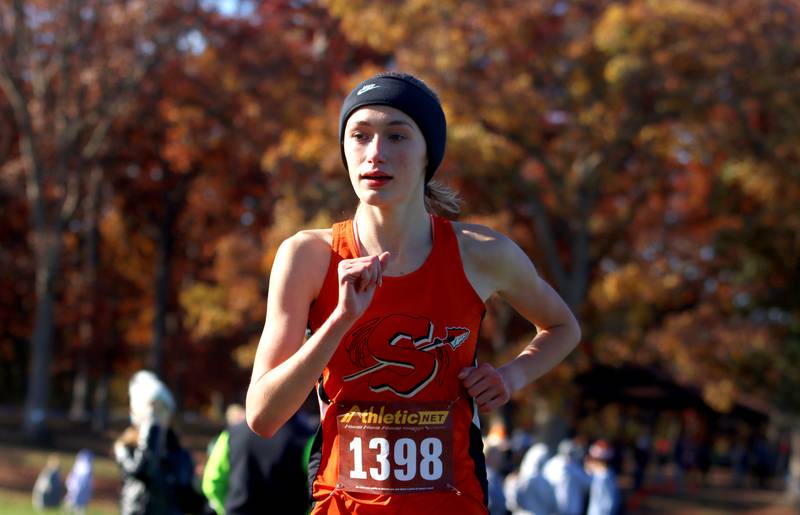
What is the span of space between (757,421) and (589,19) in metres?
20.0

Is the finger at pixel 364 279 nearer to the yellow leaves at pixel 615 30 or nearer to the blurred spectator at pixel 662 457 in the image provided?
the yellow leaves at pixel 615 30

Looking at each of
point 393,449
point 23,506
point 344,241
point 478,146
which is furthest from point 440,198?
point 23,506

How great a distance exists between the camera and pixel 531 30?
1962 cm

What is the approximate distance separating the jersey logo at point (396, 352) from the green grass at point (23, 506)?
16.1 meters

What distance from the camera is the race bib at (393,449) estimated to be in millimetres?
2762

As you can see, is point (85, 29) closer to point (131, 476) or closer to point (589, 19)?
point (589, 19)

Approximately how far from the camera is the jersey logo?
2754 mm

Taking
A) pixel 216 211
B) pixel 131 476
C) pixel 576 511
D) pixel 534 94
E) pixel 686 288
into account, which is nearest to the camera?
pixel 131 476

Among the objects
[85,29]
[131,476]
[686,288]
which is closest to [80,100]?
[85,29]

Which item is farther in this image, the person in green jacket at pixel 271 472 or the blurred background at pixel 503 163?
the blurred background at pixel 503 163

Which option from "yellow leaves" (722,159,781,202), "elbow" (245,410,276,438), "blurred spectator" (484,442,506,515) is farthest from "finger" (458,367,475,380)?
"yellow leaves" (722,159,781,202)

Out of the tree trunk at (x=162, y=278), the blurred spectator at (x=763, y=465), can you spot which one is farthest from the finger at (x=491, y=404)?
the blurred spectator at (x=763, y=465)

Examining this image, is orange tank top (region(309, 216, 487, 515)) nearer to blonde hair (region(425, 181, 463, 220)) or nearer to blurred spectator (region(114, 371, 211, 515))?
blonde hair (region(425, 181, 463, 220))

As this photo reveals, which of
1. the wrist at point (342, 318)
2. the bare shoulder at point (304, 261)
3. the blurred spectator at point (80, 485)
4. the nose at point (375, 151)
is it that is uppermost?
the nose at point (375, 151)
